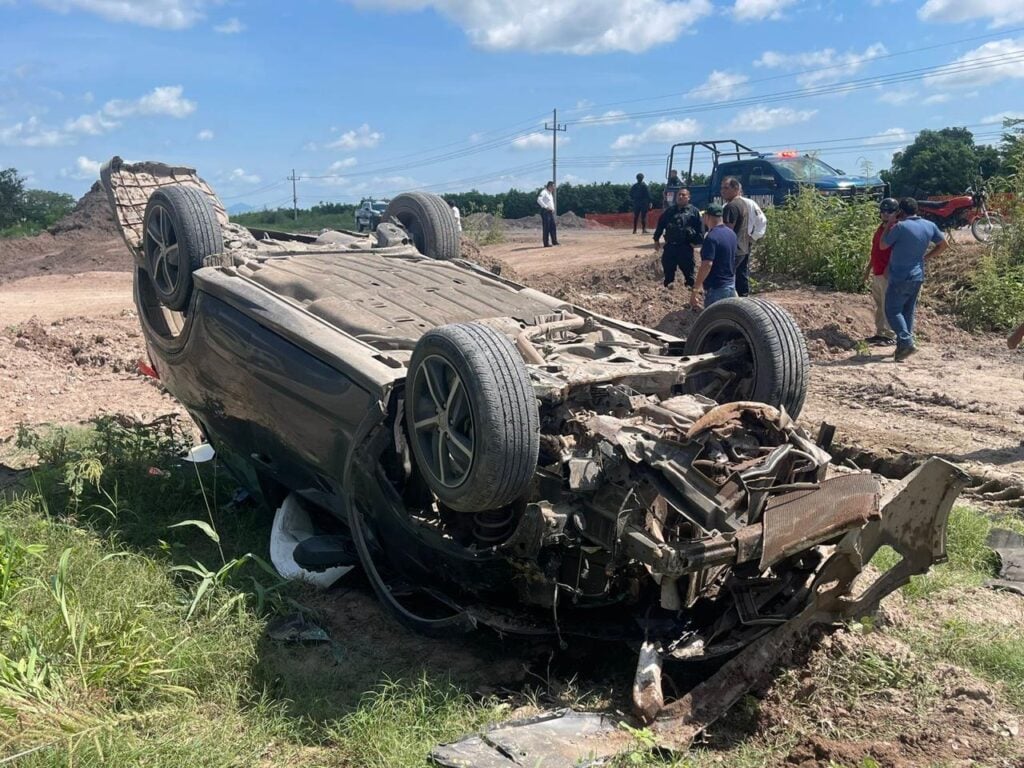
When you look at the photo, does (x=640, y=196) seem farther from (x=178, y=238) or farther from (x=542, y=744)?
(x=542, y=744)

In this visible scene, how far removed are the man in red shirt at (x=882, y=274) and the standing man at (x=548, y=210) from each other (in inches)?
471

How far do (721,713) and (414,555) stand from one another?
1.46 m

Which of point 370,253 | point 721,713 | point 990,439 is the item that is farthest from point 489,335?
point 990,439

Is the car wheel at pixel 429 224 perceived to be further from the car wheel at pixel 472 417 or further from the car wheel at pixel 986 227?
the car wheel at pixel 986 227

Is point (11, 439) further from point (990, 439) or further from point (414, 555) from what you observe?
point (990, 439)

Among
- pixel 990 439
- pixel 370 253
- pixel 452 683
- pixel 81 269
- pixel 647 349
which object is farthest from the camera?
pixel 81 269

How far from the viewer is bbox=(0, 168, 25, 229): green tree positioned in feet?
114

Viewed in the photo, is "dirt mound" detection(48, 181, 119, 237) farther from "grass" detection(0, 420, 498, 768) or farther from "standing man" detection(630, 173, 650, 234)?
"grass" detection(0, 420, 498, 768)

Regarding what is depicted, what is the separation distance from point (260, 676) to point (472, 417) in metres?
1.49

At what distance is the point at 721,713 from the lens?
3592 millimetres

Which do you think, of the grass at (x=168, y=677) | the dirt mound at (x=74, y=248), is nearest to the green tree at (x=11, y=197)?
the dirt mound at (x=74, y=248)

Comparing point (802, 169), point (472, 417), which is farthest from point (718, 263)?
point (802, 169)

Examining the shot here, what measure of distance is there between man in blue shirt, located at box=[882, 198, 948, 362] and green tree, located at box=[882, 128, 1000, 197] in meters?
17.6

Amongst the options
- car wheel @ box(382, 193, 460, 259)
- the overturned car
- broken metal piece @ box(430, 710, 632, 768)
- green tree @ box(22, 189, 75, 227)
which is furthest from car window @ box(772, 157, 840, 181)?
green tree @ box(22, 189, 75, 227)
